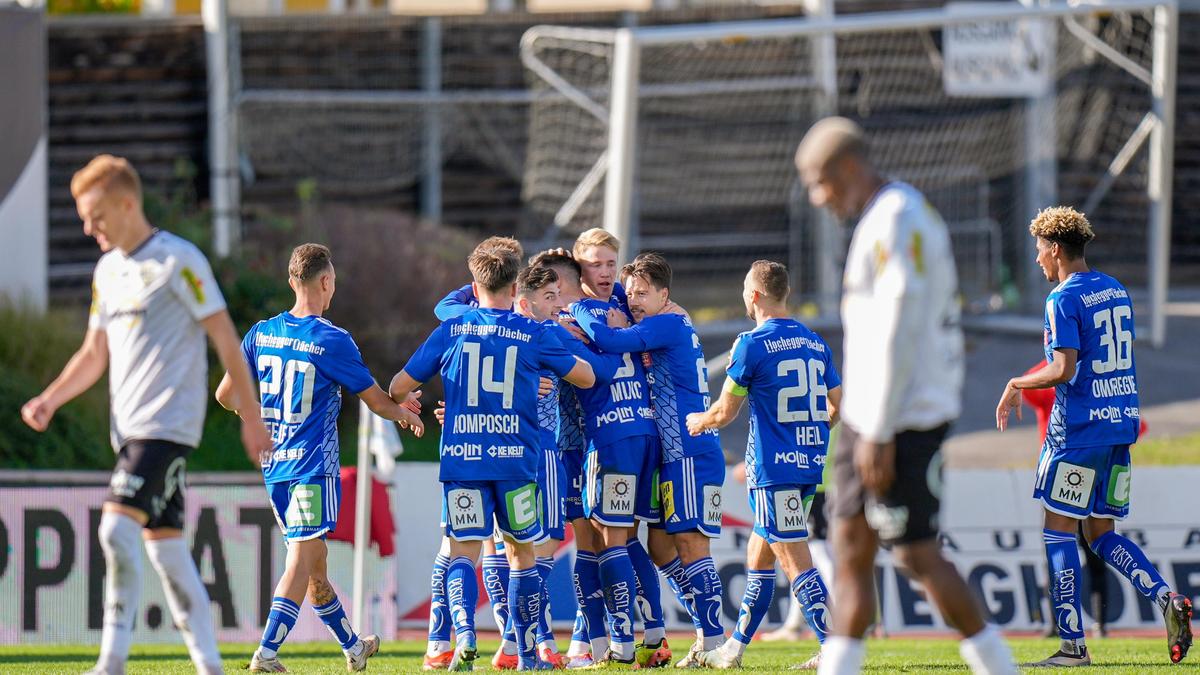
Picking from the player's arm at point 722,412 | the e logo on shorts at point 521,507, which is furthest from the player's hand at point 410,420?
the player's arm at point 722,412

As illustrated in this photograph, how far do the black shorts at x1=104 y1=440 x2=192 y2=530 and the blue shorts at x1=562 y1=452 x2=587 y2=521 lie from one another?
3.07 meters

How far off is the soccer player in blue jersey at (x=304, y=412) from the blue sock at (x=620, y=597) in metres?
1.41

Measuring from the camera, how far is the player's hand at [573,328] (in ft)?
29.7

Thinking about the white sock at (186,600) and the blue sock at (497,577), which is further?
the blue sock at (497,577)

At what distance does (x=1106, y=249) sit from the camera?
67.4 feet

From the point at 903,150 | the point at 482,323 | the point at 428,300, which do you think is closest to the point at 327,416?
the point at 482,323

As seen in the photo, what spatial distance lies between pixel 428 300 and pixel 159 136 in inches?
180

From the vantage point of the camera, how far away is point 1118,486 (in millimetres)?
9078

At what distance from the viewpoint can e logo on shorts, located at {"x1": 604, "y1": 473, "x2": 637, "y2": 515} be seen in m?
9.06

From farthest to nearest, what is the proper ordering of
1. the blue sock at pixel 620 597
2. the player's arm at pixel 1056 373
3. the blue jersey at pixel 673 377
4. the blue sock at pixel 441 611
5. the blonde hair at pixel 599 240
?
the blonde hair at pixel 599 240 < the blue jersey at pixel 673 377 < the blue sock at pixel 620 597 < the player's arm at pixel 1056 373 < the blue sock at pixel 441 611

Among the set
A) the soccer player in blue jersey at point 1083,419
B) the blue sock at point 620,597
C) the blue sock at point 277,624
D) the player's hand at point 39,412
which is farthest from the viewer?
the blue sock at point 620,597

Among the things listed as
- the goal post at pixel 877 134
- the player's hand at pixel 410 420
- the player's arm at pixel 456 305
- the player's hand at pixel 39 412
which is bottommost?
the player's hand at pixel 410 420

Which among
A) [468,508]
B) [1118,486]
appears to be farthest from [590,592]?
[1118,486]

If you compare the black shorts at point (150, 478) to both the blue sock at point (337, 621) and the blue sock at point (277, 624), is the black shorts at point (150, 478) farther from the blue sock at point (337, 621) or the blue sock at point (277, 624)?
Answer: the blue sock at point (337, 621)
